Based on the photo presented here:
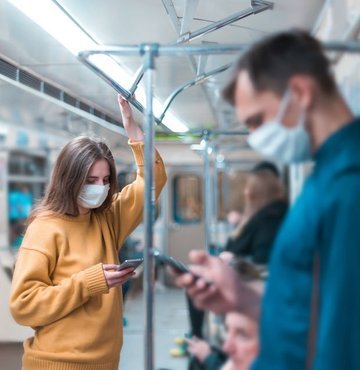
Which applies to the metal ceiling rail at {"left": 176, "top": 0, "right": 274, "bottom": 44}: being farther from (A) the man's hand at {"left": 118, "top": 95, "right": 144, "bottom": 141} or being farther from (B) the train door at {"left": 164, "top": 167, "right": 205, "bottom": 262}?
(B) the train door at {"left": 164, "top": 167, "right": 205, "bottom": 262}

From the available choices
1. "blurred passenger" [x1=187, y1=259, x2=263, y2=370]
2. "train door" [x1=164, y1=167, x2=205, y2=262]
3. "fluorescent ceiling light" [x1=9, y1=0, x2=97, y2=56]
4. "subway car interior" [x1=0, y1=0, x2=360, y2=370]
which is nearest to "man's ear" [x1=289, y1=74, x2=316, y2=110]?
"subway car interior" [x1=0, y1=0, x2=360, y2=370]

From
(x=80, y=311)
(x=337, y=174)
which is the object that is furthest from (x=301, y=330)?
(x=80, y=311)

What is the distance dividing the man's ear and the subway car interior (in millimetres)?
113

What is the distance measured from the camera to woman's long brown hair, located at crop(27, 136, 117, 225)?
77.2 inches

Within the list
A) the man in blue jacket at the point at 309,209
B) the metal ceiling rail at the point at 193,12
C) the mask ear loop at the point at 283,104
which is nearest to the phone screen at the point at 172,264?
the man in blue jacket at the point at 309,209

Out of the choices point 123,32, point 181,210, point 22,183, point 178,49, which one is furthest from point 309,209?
point 181,210

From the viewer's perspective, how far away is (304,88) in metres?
1.08

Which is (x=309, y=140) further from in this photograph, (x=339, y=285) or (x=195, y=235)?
(x=195, y=235)

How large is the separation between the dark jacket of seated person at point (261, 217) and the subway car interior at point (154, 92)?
0.02 metres

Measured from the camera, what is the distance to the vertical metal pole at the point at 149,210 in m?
1.41

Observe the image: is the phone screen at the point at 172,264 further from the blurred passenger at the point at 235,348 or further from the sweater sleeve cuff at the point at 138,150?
the sweater sleeve cuff at the point at 138,150

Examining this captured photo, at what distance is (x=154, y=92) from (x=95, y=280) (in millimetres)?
671

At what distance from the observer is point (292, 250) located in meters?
1.07

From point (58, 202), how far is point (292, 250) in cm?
113
